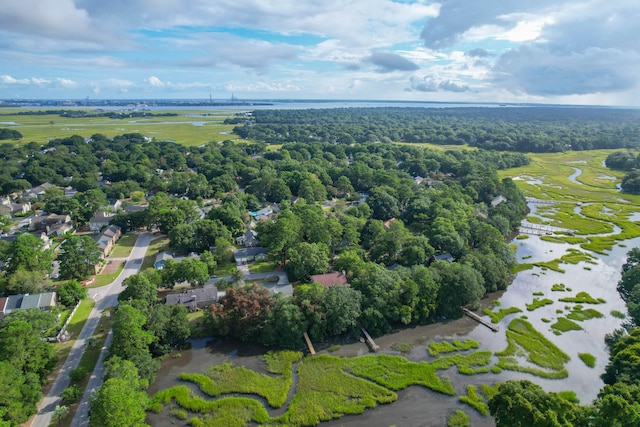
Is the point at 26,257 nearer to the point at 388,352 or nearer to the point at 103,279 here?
the point at 103,279

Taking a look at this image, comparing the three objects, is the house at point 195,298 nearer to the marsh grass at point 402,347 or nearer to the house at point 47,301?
the house at point 47,301

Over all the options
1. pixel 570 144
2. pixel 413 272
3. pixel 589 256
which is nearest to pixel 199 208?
pixel 413 272

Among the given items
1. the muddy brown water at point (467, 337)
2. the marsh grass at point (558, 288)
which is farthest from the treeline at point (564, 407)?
the marsh grass at point (558, 288)

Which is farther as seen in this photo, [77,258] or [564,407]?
[77,258]

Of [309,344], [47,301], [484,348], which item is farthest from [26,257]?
[484,348]

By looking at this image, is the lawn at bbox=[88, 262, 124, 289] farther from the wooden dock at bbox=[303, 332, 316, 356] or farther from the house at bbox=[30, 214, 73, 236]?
the wooden dock at bbox=[303, 332, 316, 356]
